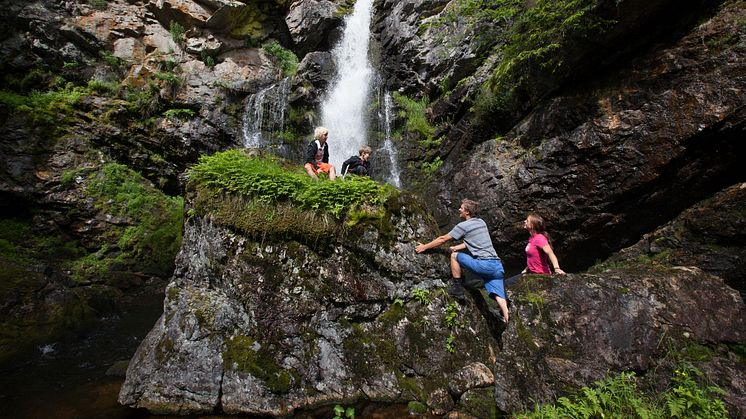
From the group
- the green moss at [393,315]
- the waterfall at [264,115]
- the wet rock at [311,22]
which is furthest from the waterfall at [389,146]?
the green moss at [393,315]

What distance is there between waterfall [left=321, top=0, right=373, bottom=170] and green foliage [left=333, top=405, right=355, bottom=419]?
1068 cm

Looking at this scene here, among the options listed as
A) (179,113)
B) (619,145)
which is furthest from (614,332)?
(179,113)

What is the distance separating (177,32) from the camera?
1748cm

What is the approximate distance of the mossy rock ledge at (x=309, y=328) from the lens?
14.3 feet

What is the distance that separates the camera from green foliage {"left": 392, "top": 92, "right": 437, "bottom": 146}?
12.9 meters

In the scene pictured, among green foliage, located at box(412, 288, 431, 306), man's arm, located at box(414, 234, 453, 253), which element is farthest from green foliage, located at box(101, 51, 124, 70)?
green foliage, located at box(412, 288, 431, 306)

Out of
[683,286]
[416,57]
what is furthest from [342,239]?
[416,57]

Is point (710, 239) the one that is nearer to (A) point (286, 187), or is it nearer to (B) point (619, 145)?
(B) point (619, 145)

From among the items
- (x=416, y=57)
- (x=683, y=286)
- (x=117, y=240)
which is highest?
(x=416, y=57)

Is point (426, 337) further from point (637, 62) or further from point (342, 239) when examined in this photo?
point (637, 62)

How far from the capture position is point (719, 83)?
6.14 meters

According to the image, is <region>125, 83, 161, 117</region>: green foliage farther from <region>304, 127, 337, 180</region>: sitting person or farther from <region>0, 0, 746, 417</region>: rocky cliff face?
<region>304, 127, 337, 180</region>: sitting person

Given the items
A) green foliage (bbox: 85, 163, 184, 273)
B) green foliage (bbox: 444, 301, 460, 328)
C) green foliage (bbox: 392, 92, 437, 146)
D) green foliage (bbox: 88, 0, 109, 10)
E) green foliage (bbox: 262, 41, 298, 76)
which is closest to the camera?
green foliage (bbox: 444, 301, 460, 328)

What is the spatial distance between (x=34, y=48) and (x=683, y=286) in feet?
75.0
